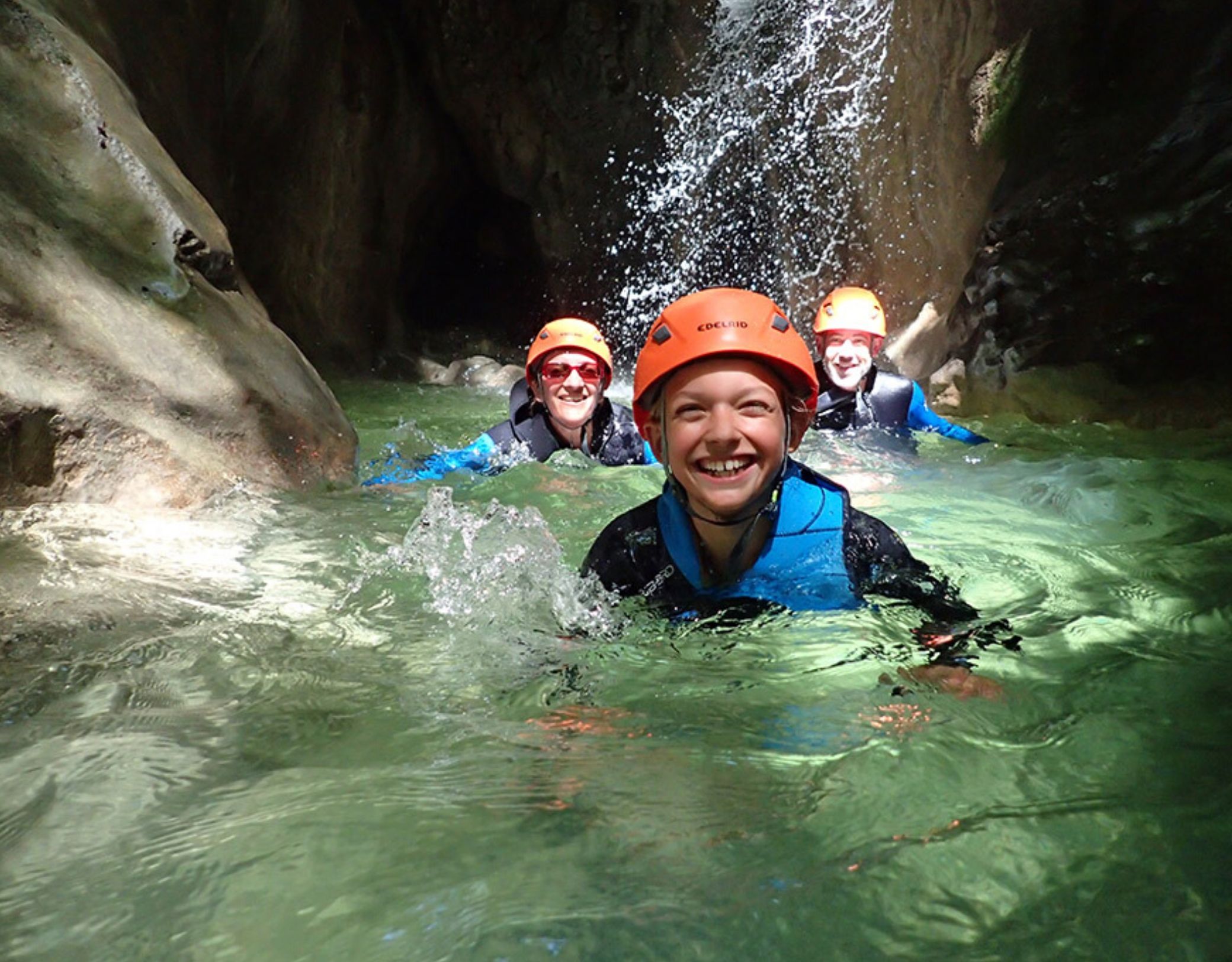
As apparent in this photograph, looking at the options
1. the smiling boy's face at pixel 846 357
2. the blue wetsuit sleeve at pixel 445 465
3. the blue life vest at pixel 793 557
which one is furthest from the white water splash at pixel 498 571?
the smiling boy's face at pixel 846 357

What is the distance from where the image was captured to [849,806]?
1959 mm

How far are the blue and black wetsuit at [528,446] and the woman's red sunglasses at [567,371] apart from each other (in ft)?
0.62

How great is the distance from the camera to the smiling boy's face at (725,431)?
285 cm

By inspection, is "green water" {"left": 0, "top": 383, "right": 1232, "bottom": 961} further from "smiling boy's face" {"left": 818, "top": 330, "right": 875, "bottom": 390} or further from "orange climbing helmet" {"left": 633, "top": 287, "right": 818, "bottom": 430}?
"smiling boy's face" {"left": 818, "top": 330, "right": 875, "bottom": 390}

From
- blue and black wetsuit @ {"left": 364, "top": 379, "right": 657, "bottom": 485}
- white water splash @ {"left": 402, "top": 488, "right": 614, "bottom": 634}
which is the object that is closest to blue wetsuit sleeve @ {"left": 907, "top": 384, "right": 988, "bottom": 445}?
blue and black wetsuit @ {"left": 364, "top": 379, "right": 657, "bottom": 485}

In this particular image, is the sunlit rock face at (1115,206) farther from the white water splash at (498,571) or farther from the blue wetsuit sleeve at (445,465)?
the white water splash at (498,571)

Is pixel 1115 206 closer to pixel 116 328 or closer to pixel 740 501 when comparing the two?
pixel 740 501

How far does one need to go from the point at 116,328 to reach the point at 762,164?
8617mm

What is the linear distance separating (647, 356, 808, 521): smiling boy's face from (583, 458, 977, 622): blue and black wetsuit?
0.17 m

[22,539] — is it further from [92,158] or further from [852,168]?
[852,168]

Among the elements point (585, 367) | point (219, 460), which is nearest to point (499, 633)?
point (219, 460)

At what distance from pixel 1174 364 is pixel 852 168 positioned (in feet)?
14.7

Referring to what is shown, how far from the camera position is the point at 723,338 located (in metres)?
2.85

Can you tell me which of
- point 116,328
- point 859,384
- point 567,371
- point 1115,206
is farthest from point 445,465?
point 1115,206
